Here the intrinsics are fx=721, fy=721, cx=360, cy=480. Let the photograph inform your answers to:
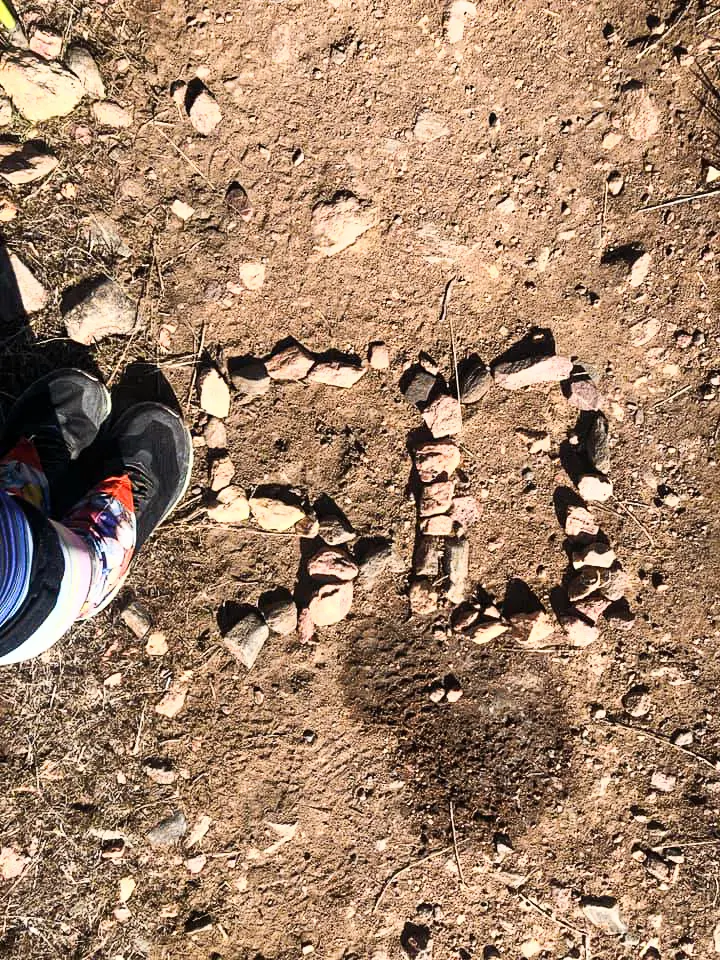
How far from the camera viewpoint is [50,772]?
3141mm

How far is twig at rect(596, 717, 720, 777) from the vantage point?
3.12 m

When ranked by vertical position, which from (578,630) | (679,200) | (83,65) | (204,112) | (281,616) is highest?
(83,65)

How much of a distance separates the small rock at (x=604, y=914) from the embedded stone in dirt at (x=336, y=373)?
2.44 meters

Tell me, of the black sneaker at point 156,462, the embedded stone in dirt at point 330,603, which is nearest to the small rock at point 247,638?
the embedded stone in dirt at point 330,603

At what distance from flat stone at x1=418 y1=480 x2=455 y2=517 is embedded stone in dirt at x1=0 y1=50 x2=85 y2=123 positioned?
7.31ft

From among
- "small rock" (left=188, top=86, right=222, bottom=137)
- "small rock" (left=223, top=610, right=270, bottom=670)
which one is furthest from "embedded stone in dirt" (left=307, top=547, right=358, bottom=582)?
"small rock" (left=188, top=86, right=222, bottom=137)

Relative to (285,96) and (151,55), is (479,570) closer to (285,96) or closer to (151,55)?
(285,96)

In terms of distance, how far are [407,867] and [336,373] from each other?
2.14m

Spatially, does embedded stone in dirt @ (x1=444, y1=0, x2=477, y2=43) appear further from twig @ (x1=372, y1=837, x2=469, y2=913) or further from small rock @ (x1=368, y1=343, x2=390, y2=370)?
twig @ (x1=372, y1=837, x2=469, y2=913)

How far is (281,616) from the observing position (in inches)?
122

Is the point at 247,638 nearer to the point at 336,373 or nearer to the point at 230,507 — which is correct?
the point at 230,507

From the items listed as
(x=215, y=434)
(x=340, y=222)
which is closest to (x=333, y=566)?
(x=215, y=434)

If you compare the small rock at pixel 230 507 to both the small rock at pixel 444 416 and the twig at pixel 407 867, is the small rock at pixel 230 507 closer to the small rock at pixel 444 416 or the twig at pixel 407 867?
the small rock at pixel 444 416

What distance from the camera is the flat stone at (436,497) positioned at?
308cm
